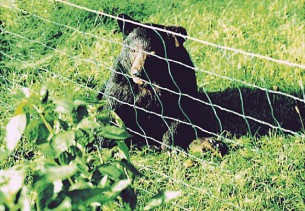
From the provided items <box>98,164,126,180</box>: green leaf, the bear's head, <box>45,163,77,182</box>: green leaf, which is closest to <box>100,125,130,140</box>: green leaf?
<box>98,164,126,180</box>: green leaf

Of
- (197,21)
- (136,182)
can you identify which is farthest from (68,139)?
(197,21)

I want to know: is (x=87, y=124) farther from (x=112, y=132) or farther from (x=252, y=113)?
(x=252, y=113)

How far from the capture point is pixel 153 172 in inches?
135

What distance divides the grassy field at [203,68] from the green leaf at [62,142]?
1.08 metres

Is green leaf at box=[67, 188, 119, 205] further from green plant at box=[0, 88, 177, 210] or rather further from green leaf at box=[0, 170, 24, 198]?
green leaf at box=[0, 170, 24, 198]

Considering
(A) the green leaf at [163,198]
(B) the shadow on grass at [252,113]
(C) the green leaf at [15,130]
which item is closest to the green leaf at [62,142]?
(C) the green leaf at [15,130]

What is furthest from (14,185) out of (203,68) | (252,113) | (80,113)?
(203,68)

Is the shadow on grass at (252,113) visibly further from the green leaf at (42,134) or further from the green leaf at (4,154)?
the green leaf at (4,154)

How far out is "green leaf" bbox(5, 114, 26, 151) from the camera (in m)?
1.69

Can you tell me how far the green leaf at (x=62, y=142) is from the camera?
171 cm

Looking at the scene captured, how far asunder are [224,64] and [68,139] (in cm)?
280

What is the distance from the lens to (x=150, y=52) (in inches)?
136

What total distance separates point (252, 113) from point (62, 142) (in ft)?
8.09

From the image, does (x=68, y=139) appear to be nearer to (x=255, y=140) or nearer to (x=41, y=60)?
(x=255, y=140)
